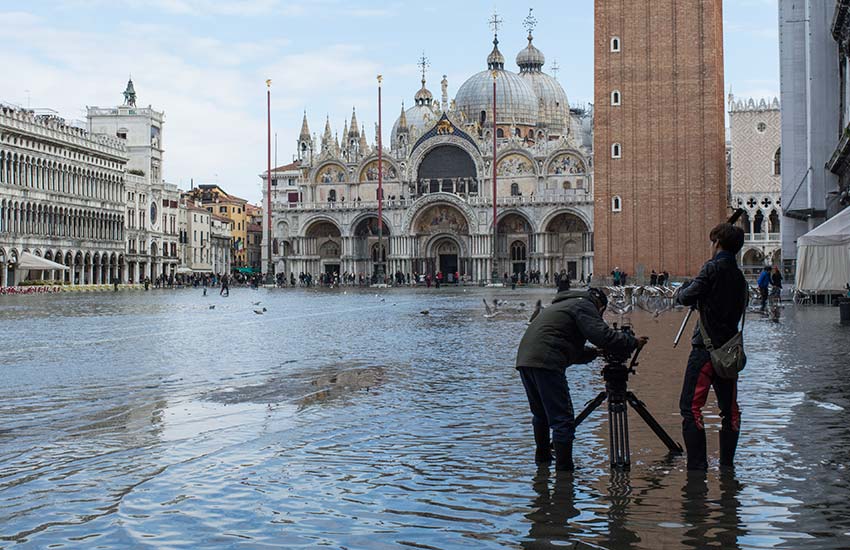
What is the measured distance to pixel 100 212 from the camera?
86500 millimetres

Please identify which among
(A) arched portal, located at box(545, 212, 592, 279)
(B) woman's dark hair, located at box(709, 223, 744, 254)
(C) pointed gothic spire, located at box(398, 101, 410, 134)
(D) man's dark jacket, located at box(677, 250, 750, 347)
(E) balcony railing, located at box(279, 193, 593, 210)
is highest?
(C) pointed gothic spire, located at box(398, 101, 410, 134)

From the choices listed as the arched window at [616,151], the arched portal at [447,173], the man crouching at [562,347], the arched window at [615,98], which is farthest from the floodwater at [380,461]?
the arched portal at [447,173]

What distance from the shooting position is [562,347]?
22.6 feet

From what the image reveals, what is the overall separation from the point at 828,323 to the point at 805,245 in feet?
14.6

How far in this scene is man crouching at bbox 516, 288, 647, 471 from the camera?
6.77 m

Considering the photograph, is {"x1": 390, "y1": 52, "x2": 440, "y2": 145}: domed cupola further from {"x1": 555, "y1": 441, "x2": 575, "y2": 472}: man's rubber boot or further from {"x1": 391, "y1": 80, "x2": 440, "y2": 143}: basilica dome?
{"x1": 555, "y1": 441, "x2": 575, "y2": 472}: man's rubber boot

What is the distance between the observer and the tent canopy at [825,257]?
1024 inches

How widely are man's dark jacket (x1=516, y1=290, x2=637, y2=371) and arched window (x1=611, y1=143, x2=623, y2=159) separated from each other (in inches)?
2037

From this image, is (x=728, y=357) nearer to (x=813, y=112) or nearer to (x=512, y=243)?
(x=813, y=112)

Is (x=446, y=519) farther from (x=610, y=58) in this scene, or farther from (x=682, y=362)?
(x=610, y=58)

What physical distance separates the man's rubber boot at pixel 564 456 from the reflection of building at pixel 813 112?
24.9m

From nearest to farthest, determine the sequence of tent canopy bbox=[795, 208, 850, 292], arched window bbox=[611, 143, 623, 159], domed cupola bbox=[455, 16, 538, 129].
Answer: tent canopy bbox=[795, 208, 850, 292], arched window bbox=[611, 143, 623, 159], domed cupola bbox=[455, 16, 538, 129]

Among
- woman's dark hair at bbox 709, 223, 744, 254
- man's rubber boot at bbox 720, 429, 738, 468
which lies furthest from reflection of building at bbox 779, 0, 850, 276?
man's rubber boot at bbox 720, 429, 738, 468

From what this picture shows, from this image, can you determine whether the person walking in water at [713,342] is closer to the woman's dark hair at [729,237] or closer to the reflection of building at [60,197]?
the woman's dark hair at [729,237]
